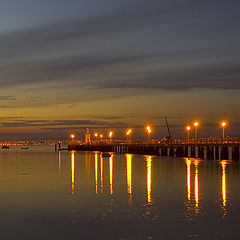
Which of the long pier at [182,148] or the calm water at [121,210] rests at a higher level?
the long pier at [182,148]

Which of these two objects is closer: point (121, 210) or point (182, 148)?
point (121, 210)

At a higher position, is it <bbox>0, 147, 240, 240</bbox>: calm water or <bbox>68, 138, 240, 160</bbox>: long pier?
<bbox>68, 138, 240, 160</bbox>: long pier

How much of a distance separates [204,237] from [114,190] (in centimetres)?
2131

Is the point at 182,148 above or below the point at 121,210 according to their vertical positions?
above

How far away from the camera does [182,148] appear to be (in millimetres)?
136750

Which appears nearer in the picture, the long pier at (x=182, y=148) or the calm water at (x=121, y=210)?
the calm water at (x=121, y=210)

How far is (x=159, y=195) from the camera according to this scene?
1690 inches

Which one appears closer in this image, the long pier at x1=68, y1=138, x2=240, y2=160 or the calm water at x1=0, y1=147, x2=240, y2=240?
the calm water at x1=0, y1=147, x2=240, y2=240

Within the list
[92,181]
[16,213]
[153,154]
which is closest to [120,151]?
[153,154]

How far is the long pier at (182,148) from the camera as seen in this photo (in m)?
95.7

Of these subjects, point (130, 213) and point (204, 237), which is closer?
point (204, 237)

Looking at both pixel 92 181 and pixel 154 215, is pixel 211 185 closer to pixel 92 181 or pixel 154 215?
pixel 92 181

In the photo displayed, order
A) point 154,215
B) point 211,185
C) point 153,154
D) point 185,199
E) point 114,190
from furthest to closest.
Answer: point 153,154
point 211,185
point 114,190
point 185,199
point 154,215

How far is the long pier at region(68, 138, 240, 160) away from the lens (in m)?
95.7
